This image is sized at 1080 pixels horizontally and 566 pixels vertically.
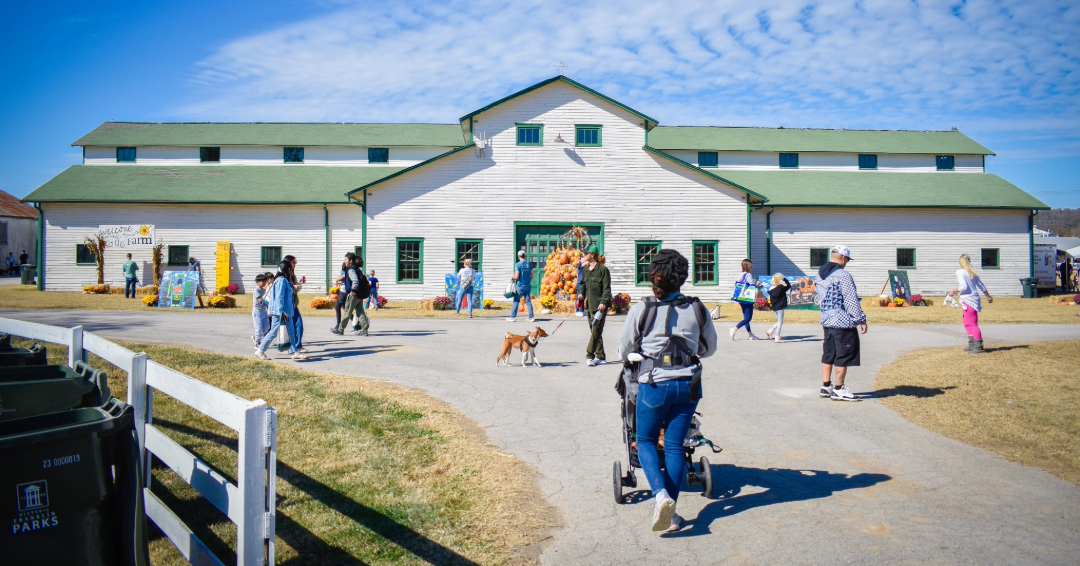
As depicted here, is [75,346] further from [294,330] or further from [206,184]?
[206,184]

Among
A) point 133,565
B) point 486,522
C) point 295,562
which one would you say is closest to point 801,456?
point 486,522

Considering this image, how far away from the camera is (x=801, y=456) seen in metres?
6.24

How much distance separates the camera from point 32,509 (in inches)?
111

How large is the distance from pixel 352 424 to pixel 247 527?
160 inches

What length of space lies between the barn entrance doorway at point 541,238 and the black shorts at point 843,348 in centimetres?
1735

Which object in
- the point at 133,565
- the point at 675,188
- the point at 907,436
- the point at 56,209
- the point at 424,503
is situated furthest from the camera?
the point at 56,209

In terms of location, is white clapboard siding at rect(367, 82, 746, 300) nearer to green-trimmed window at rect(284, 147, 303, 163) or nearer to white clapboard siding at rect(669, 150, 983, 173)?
white clapboard siding at rect(669, 150, 983, 173)

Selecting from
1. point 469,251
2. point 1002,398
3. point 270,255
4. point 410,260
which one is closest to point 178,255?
point 270,255

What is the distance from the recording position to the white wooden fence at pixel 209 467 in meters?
3.16

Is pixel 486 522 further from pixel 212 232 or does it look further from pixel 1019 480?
pixel 212 232

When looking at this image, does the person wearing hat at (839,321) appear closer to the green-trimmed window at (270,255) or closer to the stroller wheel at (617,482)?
the stroller wheel at (617,482)

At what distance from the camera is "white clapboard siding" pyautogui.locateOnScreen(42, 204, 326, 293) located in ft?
95.1

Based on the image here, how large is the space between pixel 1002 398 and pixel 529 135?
1991 centimetres

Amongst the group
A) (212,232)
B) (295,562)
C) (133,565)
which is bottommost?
(295,562)
